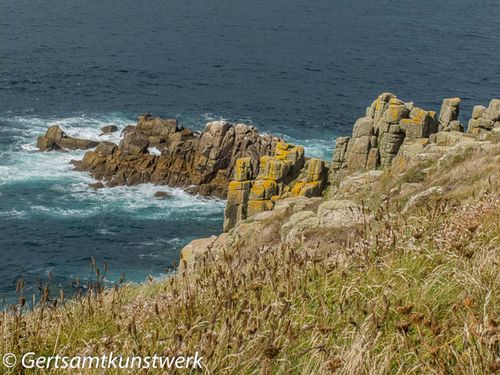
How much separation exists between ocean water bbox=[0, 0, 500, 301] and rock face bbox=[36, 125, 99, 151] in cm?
134

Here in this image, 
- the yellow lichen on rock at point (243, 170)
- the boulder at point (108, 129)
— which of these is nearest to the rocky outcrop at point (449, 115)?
the yellow lichen on rock at point (243, 170)

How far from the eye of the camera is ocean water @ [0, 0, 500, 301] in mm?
63219

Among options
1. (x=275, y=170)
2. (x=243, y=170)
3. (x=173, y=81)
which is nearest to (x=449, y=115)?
(x=275, y=170)

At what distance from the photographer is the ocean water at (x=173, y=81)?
6322 centimetres

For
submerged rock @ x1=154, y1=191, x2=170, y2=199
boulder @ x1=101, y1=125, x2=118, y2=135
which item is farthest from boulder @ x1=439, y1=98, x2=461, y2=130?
boulder @ x1=101, y1=125, x2=118, y2=135

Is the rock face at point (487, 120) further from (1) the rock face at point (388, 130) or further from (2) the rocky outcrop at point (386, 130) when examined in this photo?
(2) the rocky outcrop at point (386, 130)

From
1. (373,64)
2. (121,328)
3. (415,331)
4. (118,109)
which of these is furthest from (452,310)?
(373,64)

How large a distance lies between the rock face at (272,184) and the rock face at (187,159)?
1725 centimetres

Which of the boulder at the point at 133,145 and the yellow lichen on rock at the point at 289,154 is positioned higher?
the yellow lichen on rock at the point at 289,154

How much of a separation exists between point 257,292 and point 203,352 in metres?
1.44

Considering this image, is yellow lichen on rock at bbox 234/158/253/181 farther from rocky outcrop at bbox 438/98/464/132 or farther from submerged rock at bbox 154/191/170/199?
submerged rock at bbox 154/191/170/199

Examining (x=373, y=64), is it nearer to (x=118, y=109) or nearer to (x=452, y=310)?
(x=118, y=109)

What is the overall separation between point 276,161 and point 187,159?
22.6 meters

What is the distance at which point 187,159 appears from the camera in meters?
75.7
